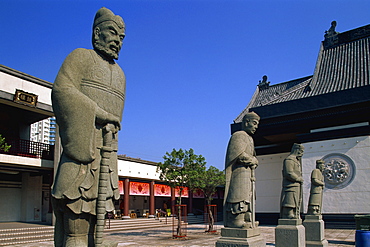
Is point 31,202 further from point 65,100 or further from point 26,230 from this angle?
point 65,100

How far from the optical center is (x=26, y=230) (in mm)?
14531

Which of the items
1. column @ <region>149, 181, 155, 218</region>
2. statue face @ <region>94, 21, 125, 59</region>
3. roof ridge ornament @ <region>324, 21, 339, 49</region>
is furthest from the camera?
column @ <region>149, 181, 155, 218</region>

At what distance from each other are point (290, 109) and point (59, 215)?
17.9 m

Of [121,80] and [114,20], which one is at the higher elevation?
[114,20]

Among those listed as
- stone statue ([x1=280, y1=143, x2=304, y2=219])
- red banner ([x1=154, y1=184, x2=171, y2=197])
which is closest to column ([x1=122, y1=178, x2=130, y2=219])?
red banner ([x1=154, y1=184, x2=171, y2=197])

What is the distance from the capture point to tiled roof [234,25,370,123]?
1931 cm

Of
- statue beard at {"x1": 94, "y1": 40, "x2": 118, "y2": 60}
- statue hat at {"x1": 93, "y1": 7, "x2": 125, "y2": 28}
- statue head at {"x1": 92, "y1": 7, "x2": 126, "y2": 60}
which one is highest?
statue hat at {"x1": 93, "y1": 7, "x2": 125, "y2": 28}

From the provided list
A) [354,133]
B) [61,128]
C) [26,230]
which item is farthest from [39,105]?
[354,133]

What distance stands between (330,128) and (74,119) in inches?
672

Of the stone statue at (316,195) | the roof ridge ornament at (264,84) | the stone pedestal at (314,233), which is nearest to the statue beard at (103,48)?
the stone pedestal at (314,233)

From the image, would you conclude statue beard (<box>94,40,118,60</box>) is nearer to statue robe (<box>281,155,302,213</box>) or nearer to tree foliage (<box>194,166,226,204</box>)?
statue robe (<box>281,155,302,213</box>)

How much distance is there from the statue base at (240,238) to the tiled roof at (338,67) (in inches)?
591

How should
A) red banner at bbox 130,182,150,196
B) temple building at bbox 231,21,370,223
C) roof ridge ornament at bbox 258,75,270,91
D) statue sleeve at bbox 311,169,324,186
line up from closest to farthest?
statue sleeve at bbox 311,169,324,186 < temple building at bbox 231,21,370,223 < red banner at bbox 130,182,150,196 < roof ridge ornament at bbox 258,75,270,91

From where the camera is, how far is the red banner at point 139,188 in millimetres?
24458
